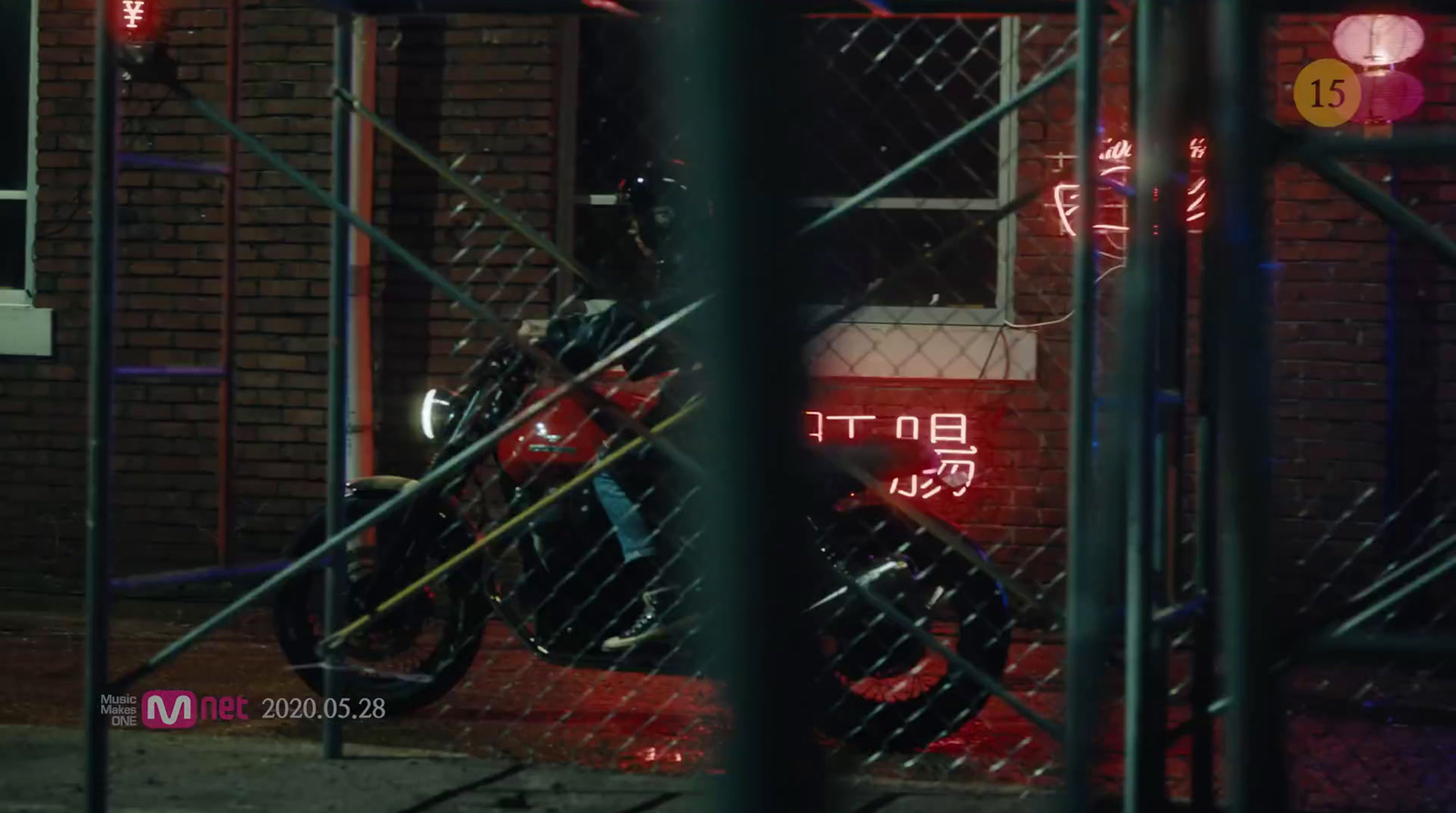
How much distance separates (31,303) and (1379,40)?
6447 millimetres

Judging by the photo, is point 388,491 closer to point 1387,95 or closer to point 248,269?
point 248,269

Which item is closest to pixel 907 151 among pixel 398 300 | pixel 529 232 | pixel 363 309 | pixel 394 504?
pixel 398 300

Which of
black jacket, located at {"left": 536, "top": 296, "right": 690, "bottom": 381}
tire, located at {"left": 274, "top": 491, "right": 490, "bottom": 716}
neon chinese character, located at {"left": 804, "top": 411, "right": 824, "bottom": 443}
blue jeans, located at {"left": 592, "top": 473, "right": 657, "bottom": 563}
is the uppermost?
black jacket, located at {"left": 536, "top": 296, "right": 690, "bottom": 381}

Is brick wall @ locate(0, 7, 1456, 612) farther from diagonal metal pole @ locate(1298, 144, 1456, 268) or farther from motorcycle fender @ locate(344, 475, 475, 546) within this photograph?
diagonal metal pole @ locate(1298, 144, 1456, 268)

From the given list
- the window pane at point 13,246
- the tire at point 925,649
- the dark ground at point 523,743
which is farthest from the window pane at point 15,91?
the tire at point 925,649

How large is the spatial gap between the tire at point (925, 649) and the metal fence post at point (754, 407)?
13.1 ft

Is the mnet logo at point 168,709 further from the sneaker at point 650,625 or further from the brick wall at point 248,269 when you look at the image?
the brick wall at point 248,269

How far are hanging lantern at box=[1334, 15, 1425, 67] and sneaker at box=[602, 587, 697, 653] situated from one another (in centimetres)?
388

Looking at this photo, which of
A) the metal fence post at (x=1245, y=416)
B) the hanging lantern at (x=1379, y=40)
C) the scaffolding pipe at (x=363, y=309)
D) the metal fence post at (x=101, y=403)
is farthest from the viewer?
the scaffolding pipe at (x=363, y=309)

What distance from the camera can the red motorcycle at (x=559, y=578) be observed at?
5320mm

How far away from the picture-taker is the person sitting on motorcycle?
17.6 feet

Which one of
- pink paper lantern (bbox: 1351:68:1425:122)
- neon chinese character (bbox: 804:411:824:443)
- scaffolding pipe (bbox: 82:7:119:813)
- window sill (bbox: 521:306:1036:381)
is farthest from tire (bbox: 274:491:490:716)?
neon chinese character (bbox: 804:411:824:443)

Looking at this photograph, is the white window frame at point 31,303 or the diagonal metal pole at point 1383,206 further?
the white window frame at point 31,303

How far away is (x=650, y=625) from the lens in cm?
547
